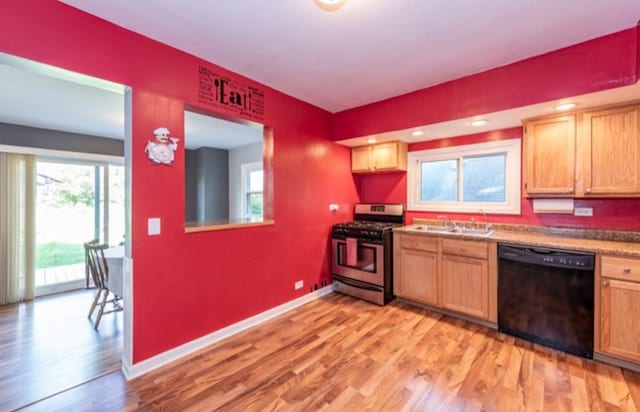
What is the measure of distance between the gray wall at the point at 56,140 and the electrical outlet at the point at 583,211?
6.44m

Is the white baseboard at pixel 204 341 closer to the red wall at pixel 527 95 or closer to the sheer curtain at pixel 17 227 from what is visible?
the red wall at pixel 527 95

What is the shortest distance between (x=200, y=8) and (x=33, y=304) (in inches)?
176

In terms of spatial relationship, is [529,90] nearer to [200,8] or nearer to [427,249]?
[427,249]

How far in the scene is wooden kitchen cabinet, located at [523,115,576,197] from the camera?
2.45 meters

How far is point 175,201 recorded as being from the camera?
2221mm

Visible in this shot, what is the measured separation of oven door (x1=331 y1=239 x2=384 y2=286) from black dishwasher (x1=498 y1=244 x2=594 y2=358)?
1.26 metres

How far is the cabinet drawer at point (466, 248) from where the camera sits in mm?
2674

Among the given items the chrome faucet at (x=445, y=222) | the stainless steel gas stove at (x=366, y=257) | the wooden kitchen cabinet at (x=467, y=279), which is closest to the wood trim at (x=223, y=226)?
the stainless steel gas stove at (x=366, y=257)

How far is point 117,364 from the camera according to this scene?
215 centimetres

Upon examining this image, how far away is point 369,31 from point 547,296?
106 inches

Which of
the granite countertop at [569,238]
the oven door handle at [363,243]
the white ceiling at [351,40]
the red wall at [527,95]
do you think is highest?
the white ceiling at [351,40]

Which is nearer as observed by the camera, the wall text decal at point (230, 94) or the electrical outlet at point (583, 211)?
Answer: the wall text decal at point (230, 94)

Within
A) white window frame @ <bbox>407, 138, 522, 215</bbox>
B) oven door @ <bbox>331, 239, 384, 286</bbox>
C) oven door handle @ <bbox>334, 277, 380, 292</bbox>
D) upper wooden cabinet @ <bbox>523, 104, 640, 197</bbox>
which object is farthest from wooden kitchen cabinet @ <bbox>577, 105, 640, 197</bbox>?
oven door handle @ <bbox>334, 277, 380, 292</bbox>

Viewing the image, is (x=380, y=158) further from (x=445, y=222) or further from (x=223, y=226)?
(x=223, y=226)
